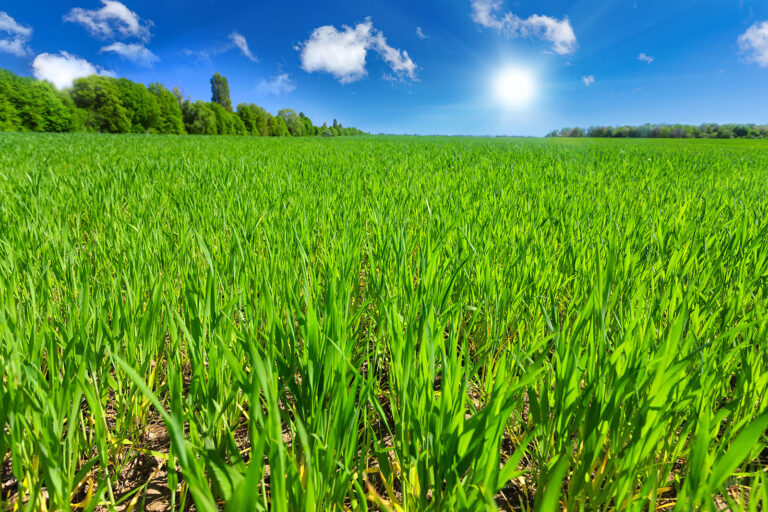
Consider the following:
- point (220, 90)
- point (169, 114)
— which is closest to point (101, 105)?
point (169, 114)

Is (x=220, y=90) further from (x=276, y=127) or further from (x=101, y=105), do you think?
(x=101, y=105)

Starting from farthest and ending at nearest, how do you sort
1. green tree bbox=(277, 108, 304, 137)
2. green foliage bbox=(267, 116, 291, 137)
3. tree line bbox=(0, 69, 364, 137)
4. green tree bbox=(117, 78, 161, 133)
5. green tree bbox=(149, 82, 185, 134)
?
green tree bbox=(277, 108, 304, 137)
green foliage bbox=(267, 116, 291, 137)
green tree bbox=(149, 82, 185, 134)
green tree bbox=(117, 78, 161, 133)
tree line bbox=(0, 69, 364, 137)

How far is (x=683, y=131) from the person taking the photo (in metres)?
49.4

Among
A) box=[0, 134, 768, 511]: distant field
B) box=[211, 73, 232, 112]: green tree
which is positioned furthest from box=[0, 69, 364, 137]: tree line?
box=[0, 134, 768, 511]: distant field

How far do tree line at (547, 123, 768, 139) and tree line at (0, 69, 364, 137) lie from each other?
5312 cm

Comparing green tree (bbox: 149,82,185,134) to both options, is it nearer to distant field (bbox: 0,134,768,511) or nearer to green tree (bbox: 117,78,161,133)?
green tree (bbox: 117,78,161,133)

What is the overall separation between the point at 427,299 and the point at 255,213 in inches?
53.2

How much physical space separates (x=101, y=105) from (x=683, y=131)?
7508 centimetres

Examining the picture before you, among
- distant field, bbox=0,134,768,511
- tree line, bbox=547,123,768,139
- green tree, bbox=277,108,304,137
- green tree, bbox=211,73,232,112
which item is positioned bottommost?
distant field, bbox=0,134,768,511

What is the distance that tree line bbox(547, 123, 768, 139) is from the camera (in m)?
45.2

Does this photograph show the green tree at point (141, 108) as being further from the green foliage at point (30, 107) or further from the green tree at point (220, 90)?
the green tree at point (220, 90)

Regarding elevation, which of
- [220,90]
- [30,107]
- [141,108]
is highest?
[220,90]

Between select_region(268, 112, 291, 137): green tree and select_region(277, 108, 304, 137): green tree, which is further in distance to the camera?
select_region(277, 108, 304, 137): green tree

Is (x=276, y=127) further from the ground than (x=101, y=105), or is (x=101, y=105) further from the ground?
(x=101, y=105)
